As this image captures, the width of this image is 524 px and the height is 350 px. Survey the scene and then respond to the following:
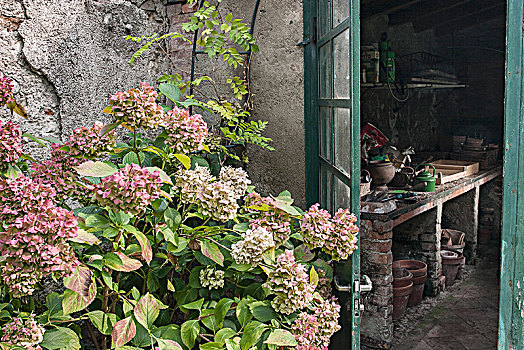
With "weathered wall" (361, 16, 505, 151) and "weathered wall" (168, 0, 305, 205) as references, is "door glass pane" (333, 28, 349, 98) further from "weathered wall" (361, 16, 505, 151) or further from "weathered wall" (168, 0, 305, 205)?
"weathered wall" (361, 16, 505, 151)

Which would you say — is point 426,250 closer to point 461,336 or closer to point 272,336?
point 461,336

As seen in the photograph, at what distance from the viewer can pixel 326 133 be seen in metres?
2.61

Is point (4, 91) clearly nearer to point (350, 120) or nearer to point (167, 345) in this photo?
point (167, 345)

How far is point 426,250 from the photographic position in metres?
4.91

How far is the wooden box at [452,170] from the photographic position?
5.38 metres

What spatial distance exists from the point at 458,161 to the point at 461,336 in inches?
114

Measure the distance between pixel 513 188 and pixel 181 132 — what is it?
123 centimetres

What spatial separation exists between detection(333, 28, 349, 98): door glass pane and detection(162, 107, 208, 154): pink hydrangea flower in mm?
705

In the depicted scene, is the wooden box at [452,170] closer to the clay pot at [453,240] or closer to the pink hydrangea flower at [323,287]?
the clay pot at [453,240]

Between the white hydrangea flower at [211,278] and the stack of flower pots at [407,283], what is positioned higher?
the white hydrangea flower at [211,278]

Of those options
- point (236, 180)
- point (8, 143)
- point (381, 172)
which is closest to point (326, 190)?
point (236, 180)

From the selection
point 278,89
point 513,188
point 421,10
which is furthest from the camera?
point 421,10

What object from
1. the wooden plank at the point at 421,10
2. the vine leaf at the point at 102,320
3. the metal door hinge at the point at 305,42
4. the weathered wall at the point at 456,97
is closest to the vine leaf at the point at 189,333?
the vine leaf at the point at 102,320

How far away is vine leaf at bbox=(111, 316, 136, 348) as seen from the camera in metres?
1.59
